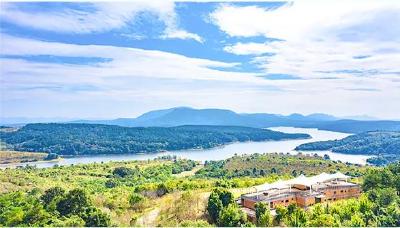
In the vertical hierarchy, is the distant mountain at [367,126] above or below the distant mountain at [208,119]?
below

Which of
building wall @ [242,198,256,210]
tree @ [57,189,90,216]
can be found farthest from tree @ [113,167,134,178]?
building wall @ [242,198,256,210]

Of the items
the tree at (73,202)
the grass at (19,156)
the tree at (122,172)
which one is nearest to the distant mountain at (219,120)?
the grass at (19,156)

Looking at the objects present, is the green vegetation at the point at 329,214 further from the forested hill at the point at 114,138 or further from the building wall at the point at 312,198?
the forested hill at the point at 114,138

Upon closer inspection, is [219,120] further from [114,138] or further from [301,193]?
[301,193]

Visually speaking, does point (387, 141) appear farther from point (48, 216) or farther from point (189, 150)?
point (48, 216)

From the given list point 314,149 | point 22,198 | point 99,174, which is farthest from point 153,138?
point 22,198

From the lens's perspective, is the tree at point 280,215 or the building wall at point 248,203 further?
the building wall at point 248,203

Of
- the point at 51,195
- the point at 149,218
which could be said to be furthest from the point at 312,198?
the point at 51,195

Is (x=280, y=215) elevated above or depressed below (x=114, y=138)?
above
